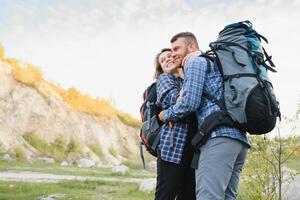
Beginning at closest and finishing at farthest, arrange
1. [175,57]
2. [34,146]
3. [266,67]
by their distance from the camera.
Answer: [266,67]
[175,57]
[34,146]

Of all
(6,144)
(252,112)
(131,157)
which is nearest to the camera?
(252,112)

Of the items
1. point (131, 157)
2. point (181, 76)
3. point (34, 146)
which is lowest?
point (131, 157)

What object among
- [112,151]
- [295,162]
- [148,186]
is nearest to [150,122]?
[148,186]

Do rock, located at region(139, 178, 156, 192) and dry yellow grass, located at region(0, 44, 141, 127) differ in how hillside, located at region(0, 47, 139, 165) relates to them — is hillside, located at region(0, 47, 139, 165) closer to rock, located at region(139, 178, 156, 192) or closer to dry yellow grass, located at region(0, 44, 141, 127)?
dry yellow grass, located at region(0, 44, 141, 127)

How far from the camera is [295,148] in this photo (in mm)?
6984

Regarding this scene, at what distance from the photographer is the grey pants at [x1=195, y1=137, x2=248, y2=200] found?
2949mm

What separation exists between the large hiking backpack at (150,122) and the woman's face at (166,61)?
175 millimetres

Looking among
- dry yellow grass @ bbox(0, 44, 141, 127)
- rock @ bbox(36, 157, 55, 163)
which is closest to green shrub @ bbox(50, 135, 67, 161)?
rock @ bbox(36, 157, 55, 163)

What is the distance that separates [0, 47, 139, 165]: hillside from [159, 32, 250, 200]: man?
2964cm

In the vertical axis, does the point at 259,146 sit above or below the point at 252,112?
below

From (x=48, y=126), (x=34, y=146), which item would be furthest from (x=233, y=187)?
(x=48, y=126)

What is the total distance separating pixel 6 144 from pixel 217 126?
30627mm

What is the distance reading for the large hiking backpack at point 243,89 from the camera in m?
2.93

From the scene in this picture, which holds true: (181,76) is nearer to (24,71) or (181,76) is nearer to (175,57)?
(175,57)
